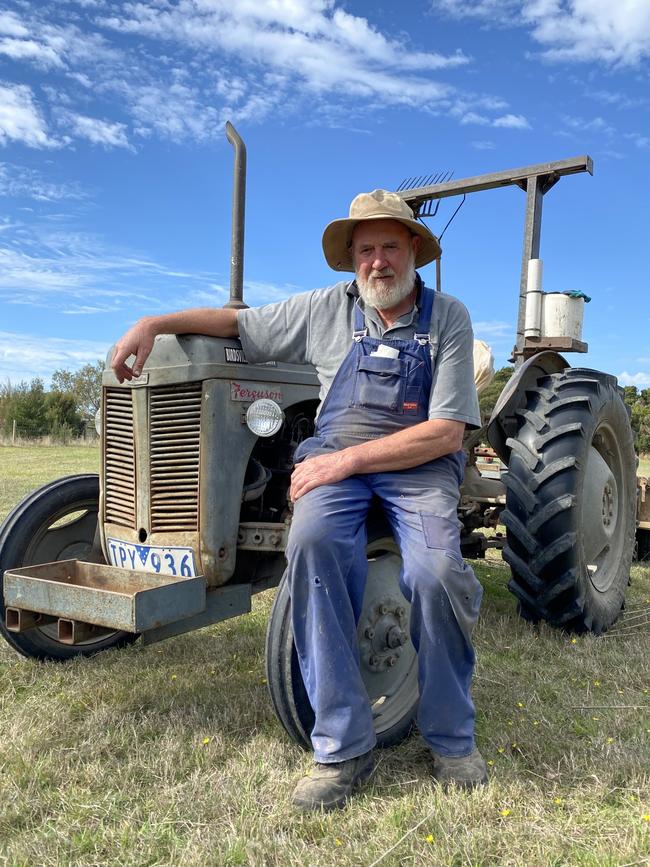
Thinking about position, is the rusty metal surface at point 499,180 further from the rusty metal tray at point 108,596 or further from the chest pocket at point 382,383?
the rusty metal tray at point 108,596

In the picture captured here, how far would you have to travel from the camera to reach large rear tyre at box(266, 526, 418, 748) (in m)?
2.35

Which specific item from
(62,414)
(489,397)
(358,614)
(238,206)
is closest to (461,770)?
(358,614)

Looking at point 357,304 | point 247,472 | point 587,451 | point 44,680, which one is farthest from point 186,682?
point 587,451

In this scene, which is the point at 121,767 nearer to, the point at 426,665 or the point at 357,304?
the point at 426,665

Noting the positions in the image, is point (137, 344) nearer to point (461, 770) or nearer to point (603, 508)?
point (461, 770)

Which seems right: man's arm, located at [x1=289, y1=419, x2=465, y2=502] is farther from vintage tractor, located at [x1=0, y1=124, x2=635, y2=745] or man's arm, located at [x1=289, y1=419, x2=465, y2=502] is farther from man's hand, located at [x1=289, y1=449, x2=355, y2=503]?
vintage tractor, located at [x1=0, y1=124, x2=635, y2=745]

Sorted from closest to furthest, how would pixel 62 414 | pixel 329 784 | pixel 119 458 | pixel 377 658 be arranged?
pixel 329 784 → pixel 377 658 → pixel 119 458 → pixel 62 414

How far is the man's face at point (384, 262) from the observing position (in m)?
2.59

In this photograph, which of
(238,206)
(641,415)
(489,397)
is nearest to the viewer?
(238,206)

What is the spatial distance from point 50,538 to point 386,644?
1718 millimetres

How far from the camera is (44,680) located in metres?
3.10

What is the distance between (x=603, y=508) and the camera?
411cm

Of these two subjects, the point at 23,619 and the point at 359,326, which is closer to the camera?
the point at 359,326

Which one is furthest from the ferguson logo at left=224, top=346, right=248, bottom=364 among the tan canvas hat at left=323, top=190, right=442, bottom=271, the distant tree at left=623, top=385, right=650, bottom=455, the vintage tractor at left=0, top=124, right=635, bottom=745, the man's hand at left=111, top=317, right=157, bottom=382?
the distant tree at left=623, top=385, right=650, bottom=455
